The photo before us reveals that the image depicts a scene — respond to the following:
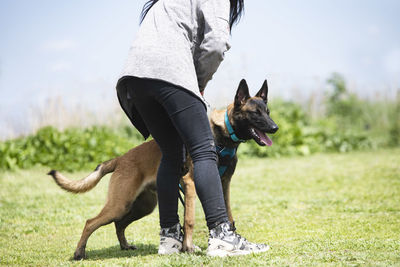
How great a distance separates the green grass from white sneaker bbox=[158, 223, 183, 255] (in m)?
0.09

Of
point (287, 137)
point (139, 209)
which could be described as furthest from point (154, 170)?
point (287, 137)

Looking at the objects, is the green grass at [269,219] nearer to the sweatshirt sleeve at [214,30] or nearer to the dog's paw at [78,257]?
the dog's paw at [78,257]

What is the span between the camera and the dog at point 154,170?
3.75 metres

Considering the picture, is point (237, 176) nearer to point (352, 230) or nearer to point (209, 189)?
point (352, 230)

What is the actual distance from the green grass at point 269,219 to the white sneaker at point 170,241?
9cm

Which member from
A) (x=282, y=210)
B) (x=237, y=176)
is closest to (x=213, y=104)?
(x=237, y=176)

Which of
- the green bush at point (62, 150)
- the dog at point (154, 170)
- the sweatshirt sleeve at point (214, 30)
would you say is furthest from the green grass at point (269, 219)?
the sweatshirt sleeve at point (214, 30)

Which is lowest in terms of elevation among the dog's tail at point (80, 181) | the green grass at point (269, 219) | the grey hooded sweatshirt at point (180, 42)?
the green grass at point (269, 219)

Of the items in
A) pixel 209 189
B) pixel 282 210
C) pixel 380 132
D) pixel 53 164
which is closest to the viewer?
pixel 209 189

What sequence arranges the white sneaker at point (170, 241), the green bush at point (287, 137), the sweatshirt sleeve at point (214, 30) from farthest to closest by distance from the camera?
the green bush at point (287, 137) < the white sneaker at point (170, 241) < the sweatshirt sleeve at point (214, 30)

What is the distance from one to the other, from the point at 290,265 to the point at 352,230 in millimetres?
1915

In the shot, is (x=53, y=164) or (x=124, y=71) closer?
(x=124, y=71)

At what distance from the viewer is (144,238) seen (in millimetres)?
4723

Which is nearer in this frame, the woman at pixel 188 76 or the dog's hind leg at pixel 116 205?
the woman at pixel 188 76
